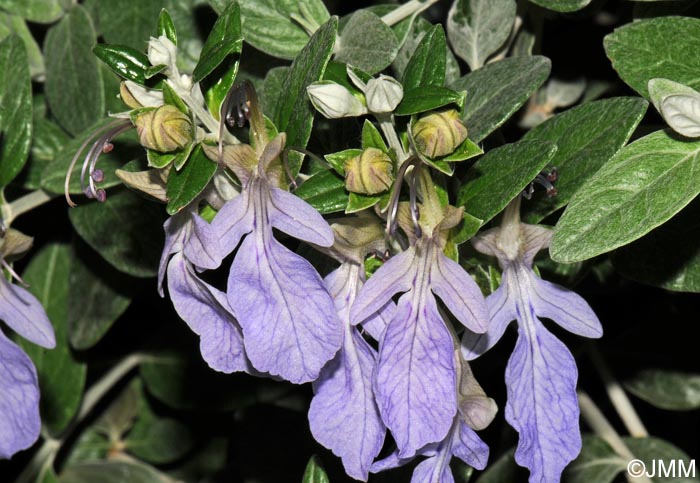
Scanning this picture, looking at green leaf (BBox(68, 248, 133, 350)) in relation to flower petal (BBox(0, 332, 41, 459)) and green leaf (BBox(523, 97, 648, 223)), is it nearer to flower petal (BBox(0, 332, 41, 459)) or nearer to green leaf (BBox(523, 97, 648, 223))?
flower petal (BBox(0, 332, 41, 459))

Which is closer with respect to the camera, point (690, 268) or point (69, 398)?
point (690, 268)

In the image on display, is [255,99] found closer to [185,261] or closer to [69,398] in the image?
[185,261]

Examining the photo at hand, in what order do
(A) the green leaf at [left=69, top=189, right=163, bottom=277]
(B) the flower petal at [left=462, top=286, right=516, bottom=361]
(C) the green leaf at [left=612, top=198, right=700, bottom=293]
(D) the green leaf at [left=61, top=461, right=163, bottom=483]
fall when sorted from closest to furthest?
(B) the flower petal at [left=462, top=286, right=516, bottom=361], (C) the green leaf at [left=612, top=198, right=700, bottom=293], (A) the green leaf at [left=69, top=189, right=163, bottom=277], (D) the green leaf at [left=61, top=461, right=163, bottom=483]

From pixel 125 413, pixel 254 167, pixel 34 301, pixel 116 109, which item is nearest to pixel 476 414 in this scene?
pixel 254 167

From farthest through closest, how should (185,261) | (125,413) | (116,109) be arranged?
(125,413) → (116,109) → (185,261)

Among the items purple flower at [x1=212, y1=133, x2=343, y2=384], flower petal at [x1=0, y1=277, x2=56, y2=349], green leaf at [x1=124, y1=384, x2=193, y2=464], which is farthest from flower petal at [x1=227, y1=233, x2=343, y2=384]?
green leaf at [x1=124, y1=384, x2=193, y2=464]

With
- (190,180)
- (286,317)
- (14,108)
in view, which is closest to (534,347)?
(286,317)

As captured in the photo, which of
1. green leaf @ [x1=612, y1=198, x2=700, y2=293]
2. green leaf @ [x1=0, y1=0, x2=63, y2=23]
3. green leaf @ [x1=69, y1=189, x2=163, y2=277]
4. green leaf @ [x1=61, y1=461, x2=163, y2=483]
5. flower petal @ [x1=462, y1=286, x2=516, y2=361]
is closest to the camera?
flower petal @ [x1=462, y1=286, x2=516, y2=361]
